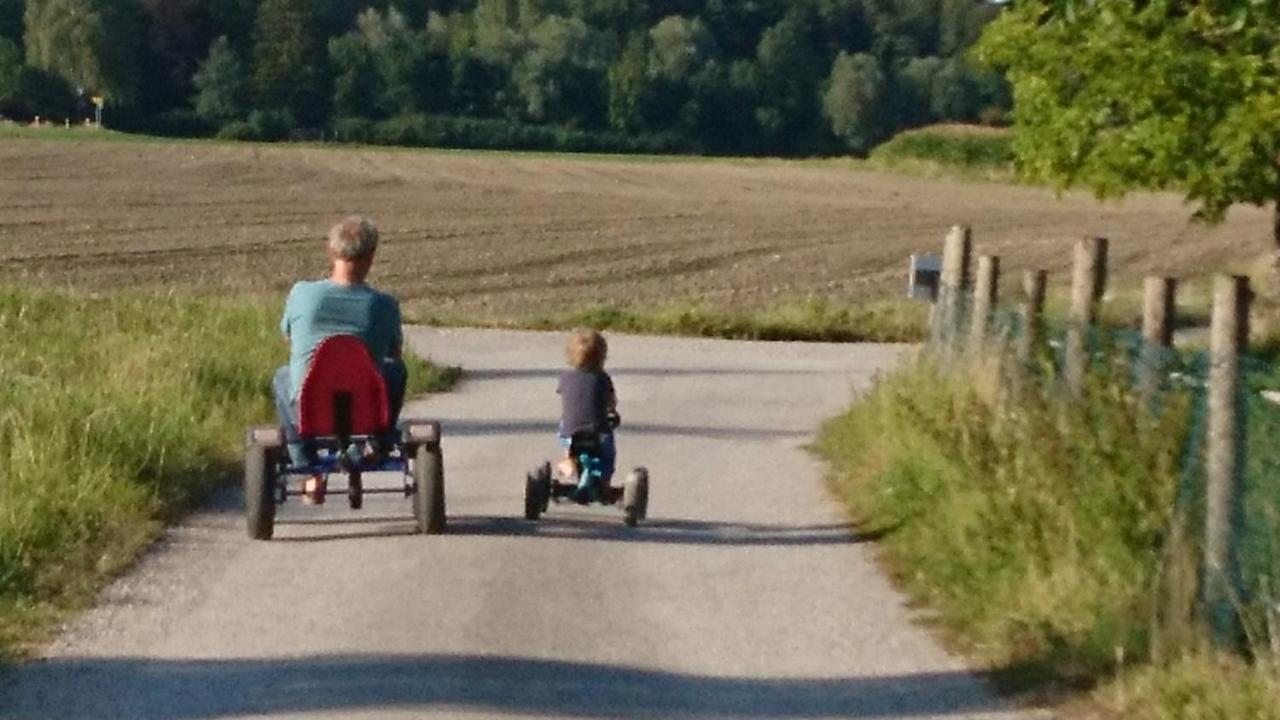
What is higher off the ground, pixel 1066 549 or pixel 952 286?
pixel 952 286

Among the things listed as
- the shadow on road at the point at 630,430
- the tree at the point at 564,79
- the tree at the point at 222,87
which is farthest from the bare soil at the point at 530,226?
the tree at the point at 564,79

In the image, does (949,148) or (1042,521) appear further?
(949,148)

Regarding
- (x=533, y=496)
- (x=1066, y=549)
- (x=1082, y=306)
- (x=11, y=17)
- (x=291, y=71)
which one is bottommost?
(x=291, y=71)

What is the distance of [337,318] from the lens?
11164 mm

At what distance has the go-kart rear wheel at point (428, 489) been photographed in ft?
36.2

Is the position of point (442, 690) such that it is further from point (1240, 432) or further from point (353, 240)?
point (353, 240)

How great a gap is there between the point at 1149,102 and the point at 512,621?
752 inches

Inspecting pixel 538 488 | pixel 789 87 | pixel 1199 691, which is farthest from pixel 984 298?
pixel 789 87

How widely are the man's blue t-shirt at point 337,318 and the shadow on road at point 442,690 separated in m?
2.89

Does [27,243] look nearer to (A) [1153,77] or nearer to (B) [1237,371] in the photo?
(A) [1153,77]

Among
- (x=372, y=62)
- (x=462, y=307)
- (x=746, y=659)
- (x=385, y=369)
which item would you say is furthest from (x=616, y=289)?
(x=372, y=62)

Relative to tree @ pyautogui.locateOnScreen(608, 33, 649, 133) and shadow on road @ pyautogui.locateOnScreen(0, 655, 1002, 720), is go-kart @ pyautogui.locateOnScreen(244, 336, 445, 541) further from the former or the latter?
tree @ pyautogui.locateOnScreen(608, 33, 649, 133)

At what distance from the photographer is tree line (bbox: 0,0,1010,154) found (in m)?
94.1

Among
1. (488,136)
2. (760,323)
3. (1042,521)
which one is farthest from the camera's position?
(488,136)
